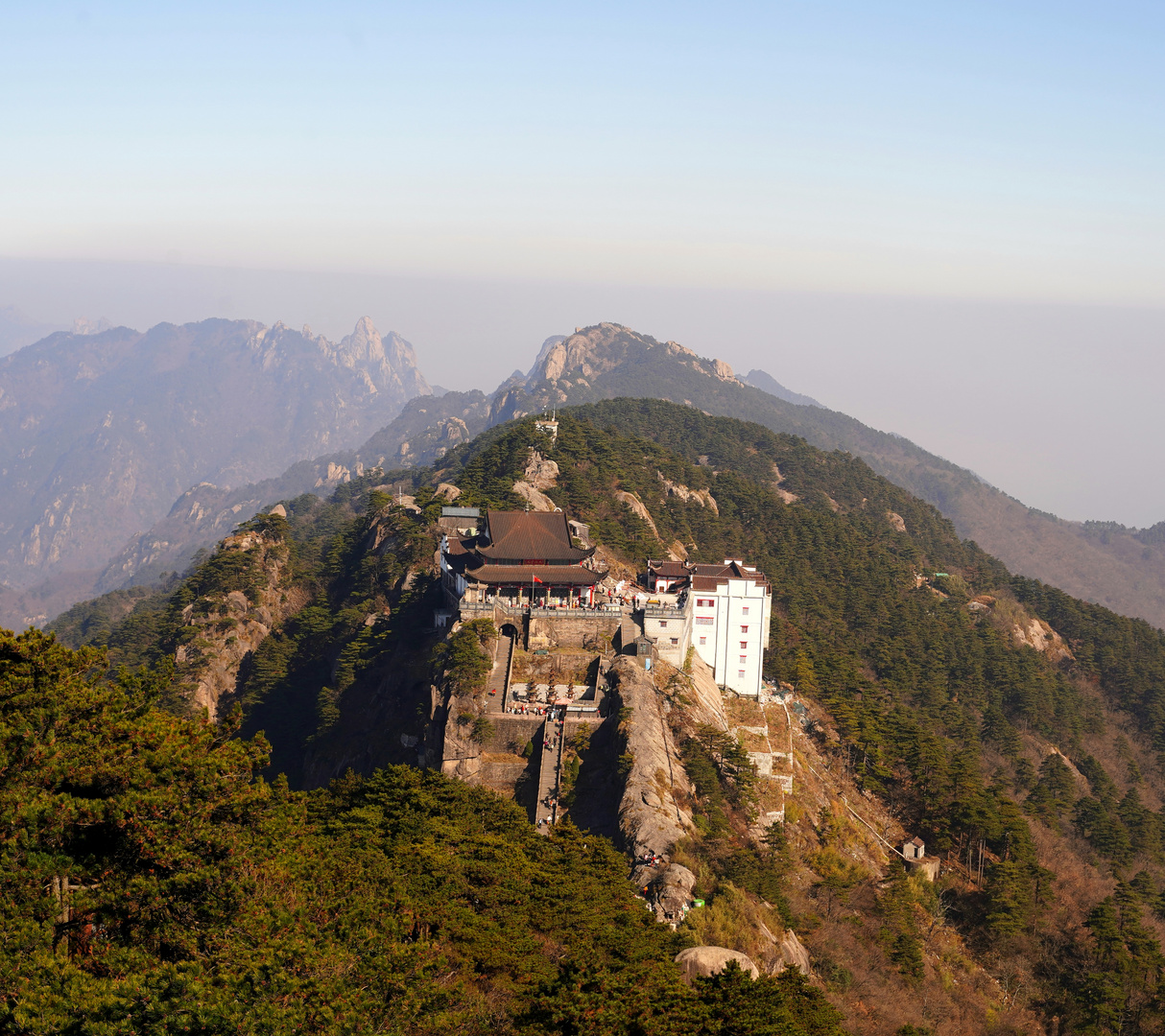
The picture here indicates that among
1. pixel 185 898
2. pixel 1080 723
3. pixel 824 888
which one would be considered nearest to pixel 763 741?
pixel 824 888

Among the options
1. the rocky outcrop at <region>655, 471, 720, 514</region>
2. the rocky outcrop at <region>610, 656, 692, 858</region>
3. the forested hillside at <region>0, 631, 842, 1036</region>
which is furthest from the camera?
the rocky outcrop at <region>655, 471, 720, 514</region>

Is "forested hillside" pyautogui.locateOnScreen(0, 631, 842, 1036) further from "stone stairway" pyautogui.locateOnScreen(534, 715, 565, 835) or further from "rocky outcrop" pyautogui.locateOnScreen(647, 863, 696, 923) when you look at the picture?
"stone stairway" pyautogui.locateOnScreen(534, 715, 565, 835)

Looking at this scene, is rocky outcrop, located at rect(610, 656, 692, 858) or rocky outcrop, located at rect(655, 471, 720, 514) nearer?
rocky outcrop, located at rect(610, 656, 692, 858)

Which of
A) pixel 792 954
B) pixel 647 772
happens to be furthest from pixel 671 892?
pixel 647 772

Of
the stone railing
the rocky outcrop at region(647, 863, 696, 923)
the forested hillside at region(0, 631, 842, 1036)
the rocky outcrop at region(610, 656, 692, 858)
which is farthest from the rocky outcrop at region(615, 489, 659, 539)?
the forested hillside at region(0, 631, 842, 1036)

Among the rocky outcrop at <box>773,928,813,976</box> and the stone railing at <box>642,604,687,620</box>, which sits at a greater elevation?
the stone railing at <box>642,604,687,620</box>

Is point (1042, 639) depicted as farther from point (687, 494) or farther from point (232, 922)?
point (232, 922)
